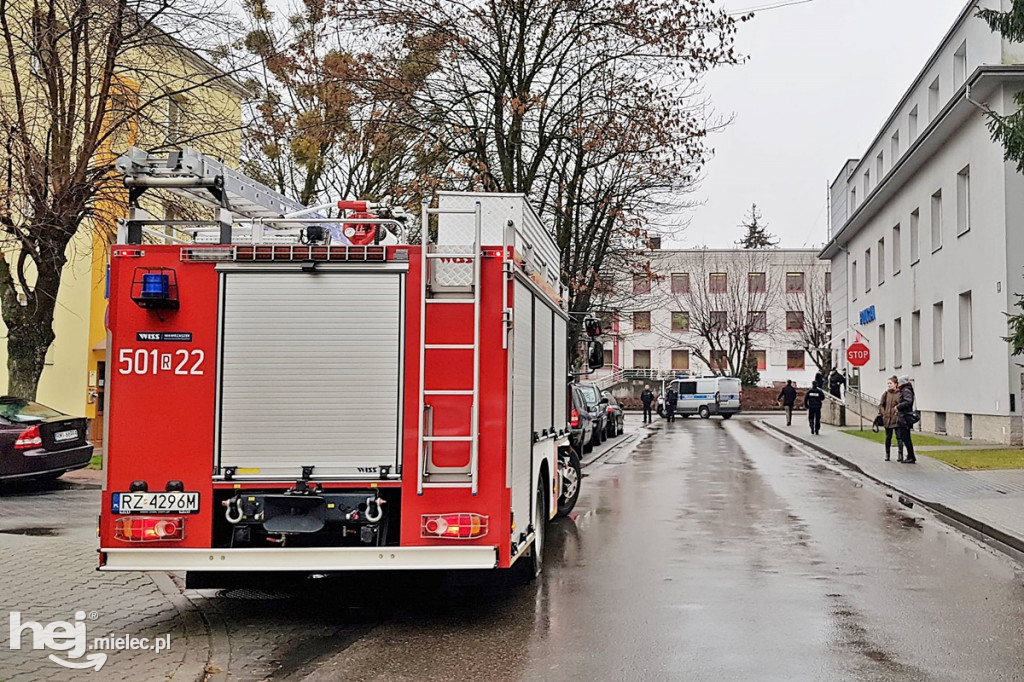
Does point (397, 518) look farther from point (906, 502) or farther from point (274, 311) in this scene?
point (906, 502)

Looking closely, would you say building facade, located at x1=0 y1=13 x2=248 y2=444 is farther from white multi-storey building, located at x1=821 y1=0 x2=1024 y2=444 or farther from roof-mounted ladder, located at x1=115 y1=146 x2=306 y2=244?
white multi-storey building, located at x1=821 y1=0 x2=1024 y2=444

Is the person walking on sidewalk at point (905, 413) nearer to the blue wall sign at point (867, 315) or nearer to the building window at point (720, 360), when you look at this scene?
the blue wall sign at point (867, 315)

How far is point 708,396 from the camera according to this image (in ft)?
177

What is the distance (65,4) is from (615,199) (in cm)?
1395

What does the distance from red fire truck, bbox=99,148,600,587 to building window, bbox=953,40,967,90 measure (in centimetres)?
2546

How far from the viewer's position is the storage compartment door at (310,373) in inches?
284

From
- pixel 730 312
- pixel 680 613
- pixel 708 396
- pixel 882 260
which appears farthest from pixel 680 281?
pixel 680 613

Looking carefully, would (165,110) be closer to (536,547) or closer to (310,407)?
(536,547)

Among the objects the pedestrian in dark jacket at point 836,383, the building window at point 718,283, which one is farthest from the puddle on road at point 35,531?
the building window at point 718,283

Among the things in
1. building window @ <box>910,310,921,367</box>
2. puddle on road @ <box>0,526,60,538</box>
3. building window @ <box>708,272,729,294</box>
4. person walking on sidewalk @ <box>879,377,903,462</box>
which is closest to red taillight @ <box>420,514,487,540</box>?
puddle on road @ <box>0,526,60,538</box>

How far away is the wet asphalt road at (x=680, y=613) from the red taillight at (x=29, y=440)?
2264 mm

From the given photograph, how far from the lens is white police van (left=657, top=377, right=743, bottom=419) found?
54.0 m

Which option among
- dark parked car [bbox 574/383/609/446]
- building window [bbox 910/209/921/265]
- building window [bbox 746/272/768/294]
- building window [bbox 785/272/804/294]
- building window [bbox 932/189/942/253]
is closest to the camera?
dark parked car [bbox 574/383/609/446]

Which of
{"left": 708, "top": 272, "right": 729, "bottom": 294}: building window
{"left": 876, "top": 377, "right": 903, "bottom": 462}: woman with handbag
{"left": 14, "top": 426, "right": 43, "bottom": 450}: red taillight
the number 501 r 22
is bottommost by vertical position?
{"left": 14, "top": 426, "right": 43, "bottom": 450}: red taillight
